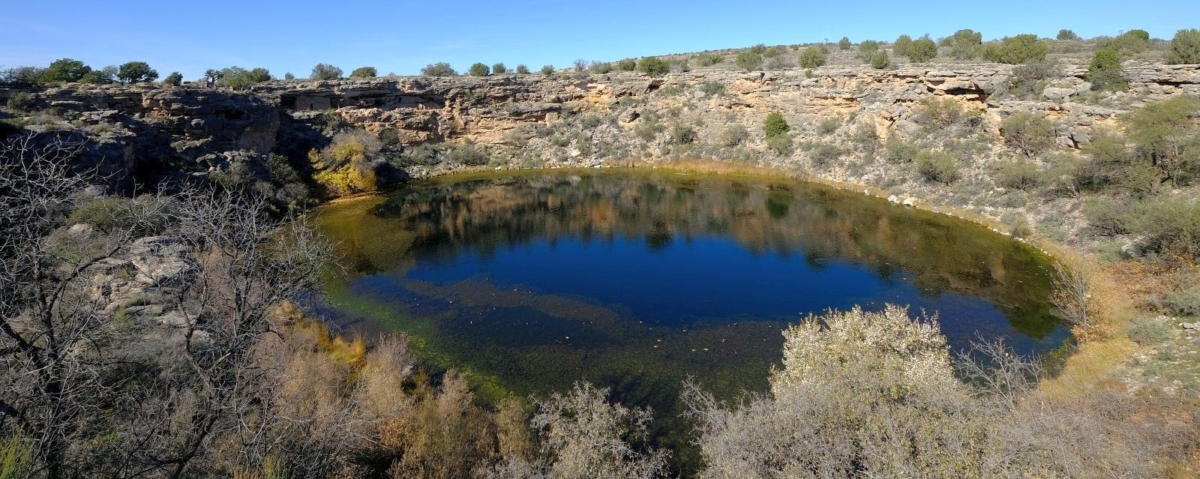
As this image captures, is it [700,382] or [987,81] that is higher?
[987,81]

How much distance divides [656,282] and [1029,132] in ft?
77.0

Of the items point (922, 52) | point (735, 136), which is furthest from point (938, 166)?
point (922, 52)

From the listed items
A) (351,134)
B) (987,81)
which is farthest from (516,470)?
(351,134)

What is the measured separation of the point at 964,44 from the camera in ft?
170

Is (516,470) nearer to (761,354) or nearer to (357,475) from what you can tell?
(357,475)

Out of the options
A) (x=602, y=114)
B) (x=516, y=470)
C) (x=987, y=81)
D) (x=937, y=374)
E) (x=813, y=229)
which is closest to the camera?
(x=516, y=470)

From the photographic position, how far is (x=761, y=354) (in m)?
14.4

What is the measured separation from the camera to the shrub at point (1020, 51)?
1526 inches

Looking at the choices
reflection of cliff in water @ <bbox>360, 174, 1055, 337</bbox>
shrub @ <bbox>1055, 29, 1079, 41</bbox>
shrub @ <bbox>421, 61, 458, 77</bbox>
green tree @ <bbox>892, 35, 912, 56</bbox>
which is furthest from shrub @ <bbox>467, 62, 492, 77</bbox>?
shrub @ <bbox>1055, 29, 1079, 41</bbox>

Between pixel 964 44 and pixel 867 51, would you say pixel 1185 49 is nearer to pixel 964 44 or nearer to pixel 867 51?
pixel 964 44

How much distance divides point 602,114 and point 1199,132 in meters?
42.0

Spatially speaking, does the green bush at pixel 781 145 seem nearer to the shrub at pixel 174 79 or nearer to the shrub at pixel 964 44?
the shrub at pixel 964 44

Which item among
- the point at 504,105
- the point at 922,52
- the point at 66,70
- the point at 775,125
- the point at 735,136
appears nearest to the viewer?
the point at 66,70

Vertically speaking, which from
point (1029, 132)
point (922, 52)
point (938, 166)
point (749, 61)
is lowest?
point (938, 166)
